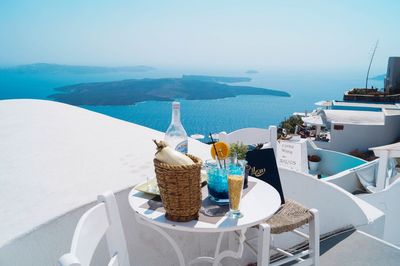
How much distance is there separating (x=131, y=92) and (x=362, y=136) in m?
18.8

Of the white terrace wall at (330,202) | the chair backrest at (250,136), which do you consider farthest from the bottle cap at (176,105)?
the white terrace wall at (330,202)

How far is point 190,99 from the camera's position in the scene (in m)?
35.9

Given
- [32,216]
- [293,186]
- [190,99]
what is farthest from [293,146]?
[190,99]

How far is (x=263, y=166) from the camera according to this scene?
1.82 metres

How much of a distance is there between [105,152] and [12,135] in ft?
2.00

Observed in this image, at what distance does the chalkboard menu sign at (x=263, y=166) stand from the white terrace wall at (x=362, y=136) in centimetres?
1136

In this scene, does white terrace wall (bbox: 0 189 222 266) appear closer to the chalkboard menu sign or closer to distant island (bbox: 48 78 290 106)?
the chalkboard menu sign

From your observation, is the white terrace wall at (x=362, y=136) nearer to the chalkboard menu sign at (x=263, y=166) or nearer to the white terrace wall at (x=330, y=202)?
the white terrace wall at (x=330, y=202)

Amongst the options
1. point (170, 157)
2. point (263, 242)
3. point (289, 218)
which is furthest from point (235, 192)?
point (289, 218)

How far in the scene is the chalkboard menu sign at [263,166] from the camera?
1.78 m

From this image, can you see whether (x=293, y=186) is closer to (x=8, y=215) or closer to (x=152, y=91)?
(x=8, y=215)

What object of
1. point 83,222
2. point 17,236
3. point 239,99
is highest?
point 83,222

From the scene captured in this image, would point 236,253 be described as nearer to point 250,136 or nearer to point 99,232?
point 99,232

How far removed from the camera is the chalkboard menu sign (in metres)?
1.78
